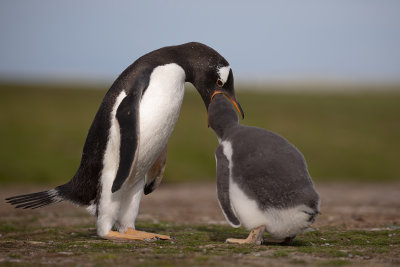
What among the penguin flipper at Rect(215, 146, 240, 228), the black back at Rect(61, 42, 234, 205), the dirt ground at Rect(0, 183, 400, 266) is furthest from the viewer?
the black back at Rect(61, 42, 234, 205)

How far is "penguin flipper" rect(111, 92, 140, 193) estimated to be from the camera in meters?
5.81

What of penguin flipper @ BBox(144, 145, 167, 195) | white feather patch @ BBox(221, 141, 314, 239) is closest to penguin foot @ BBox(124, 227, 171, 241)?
penguin flipper @ BBox(144, 145, 167, 195)

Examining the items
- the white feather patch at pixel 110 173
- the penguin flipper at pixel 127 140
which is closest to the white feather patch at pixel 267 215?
the penguin flipper at pixel 127 140

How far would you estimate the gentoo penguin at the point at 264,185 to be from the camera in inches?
203

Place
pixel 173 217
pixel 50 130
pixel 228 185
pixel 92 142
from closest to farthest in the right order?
1. pixel 228 185
2. pixel 92 142
3. pixel 173 217
4. pixel 50 130

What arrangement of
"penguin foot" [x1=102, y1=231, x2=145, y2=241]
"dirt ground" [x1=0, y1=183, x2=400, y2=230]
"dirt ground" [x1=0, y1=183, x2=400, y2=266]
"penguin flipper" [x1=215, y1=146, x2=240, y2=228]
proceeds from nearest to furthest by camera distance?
1. "dirt ground" [x1=0, y1=183, x2=400, y2=266]
2. "penguin flipper" [x1=215, y1=146, x2=240, y2=228]
3. "penguin foot" [x1=102, y1=231, x2=145, y2=241]
4. "dirt ground" [x1=0, y1=183, x2=400, y2=230]

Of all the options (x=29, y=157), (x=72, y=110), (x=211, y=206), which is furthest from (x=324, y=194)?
(x=72, y=110)

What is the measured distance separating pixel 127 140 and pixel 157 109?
541 millimetres

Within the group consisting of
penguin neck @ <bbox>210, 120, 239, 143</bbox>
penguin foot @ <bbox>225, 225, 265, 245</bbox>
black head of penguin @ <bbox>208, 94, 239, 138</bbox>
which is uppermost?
black head of penguin @ <bbox>208, 94, 239, 138</bbox>

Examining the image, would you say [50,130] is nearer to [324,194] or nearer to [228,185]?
[324,194]

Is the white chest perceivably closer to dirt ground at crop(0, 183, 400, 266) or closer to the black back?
the black back

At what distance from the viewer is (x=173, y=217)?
9406 millimetres

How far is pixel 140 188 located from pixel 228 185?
162 cm

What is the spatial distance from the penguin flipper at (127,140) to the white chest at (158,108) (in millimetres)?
203
